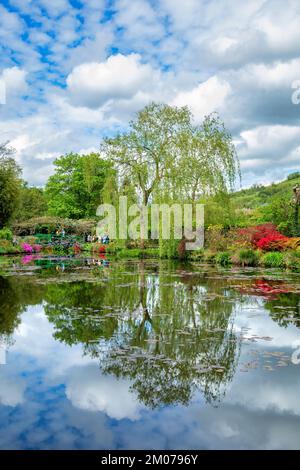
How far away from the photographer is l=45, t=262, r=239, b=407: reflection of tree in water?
4793 millimetres

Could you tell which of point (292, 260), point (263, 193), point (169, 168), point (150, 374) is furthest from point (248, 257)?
point (263, 193)

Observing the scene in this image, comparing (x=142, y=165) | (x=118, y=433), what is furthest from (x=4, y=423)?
(x=142, y=165)

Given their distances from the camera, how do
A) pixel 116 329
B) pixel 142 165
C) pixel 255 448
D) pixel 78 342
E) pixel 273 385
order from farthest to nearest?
pixel 142 165, pixel 116 329, pixel 78 342, pixel 273 385, pixel 255 448

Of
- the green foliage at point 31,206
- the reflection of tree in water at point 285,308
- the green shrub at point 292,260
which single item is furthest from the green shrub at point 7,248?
the reflection of tree in water at point 285,308

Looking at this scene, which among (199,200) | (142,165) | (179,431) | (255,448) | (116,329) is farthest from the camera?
(142,165)

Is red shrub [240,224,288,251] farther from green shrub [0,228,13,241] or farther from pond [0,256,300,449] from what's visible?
green shrub [0,228,13,241]

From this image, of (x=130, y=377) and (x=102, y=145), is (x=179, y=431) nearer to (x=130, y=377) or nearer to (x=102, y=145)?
(x=130, y=377)

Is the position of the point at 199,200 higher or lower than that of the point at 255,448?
higher

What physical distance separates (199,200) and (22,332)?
1894 centimetres

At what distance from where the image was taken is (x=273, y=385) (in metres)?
4.71

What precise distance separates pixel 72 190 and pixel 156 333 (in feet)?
138

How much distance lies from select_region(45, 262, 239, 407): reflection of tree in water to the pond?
0.06 feet

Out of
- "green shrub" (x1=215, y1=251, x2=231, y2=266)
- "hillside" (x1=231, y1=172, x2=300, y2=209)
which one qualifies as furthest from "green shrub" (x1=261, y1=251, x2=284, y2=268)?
"hillside" (x1=231, y1=172, x2=300, y2=209)

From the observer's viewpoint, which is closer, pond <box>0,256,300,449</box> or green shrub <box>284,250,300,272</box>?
pond <box>0,256,300,449</box>
